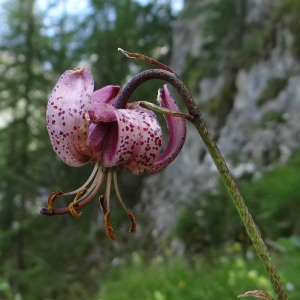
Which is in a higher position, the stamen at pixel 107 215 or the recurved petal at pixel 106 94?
the recurved petal at pixel 106 94

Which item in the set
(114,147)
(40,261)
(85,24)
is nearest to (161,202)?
(40,261)

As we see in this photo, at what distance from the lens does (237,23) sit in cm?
798

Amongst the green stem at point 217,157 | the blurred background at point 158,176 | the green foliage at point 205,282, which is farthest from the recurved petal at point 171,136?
the blurred background at point 158,176

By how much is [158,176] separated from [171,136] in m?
8.47

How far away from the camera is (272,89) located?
6.36 m

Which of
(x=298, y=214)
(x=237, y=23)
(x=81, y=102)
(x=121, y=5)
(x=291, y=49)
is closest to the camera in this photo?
(x=81, y=102)

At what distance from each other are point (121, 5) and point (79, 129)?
937 centimetres

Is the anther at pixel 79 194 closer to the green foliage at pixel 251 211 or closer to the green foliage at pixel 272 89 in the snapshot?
the green foliage at pixel 251 211

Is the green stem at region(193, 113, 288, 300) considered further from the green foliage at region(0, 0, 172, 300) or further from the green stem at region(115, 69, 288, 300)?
the green foliage at region(0, 0, 172, 300)

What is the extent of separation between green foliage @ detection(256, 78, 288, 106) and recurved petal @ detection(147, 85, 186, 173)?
5.57 meters

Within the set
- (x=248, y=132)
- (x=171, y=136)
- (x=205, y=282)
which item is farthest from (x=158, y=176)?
(x=171, y=136)

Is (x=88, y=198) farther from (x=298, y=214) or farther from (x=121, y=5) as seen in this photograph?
(x=121, y=5)

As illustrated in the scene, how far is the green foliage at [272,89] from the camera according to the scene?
6.21m

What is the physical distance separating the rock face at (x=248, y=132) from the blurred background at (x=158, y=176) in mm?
21
